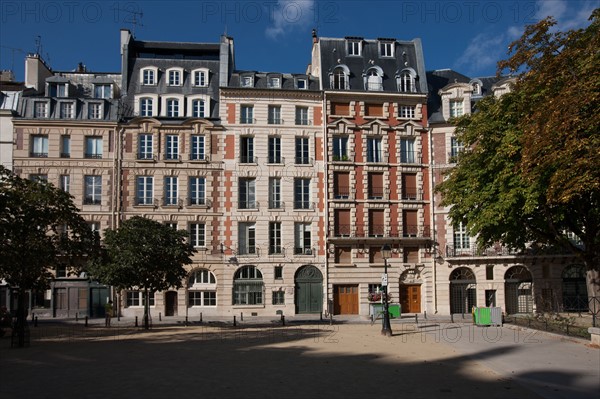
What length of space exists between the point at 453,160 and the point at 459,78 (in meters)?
15.7

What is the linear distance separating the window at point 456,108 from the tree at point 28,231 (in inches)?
1095

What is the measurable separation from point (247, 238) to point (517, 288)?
18360 mm

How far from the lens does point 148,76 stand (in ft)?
134

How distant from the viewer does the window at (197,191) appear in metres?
38.8

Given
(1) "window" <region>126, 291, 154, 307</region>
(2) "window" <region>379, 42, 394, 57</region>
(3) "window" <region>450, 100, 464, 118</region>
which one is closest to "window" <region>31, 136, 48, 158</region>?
(1) "window" <region>126, 291, 154, 307</region>

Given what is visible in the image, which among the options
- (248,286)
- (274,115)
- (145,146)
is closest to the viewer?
(248,286)

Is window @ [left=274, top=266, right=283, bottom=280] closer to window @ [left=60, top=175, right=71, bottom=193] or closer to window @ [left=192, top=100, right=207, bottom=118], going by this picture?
window @ [left=192, top=100, right=207, bottom=118]

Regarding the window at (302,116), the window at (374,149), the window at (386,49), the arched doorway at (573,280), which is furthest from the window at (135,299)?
the arched doorway at (573,280)

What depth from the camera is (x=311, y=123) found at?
4041 centimetres

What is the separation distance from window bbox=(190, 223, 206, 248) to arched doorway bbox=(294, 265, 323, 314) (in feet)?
21.8

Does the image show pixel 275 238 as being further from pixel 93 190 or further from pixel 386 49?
pixel 386 49

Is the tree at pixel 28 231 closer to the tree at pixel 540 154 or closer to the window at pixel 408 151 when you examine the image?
the tree at pixel 540 154

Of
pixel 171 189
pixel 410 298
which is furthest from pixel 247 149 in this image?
pixel 410 298

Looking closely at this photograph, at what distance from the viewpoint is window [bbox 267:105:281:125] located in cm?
4006
